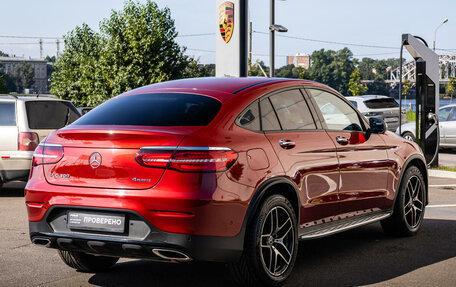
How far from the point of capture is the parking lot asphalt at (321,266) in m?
5.37

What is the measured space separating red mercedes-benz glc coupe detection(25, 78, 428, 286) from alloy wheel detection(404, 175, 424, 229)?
159 centimetres

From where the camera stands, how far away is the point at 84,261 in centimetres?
561

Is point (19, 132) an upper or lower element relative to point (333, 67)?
lower

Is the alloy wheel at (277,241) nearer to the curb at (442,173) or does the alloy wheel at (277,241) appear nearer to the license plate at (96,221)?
the license plate at (96,221)

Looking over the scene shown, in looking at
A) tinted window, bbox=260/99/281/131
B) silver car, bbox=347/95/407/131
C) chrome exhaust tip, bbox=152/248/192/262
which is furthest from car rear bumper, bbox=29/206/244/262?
silver car, bbox=347/95/407/131

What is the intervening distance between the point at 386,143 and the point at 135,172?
316 cm

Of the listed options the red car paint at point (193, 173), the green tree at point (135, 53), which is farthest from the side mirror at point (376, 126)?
the green tree at point (135, 53)

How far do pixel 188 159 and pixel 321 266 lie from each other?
1.98 m

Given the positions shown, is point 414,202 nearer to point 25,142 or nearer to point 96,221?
point 96,221

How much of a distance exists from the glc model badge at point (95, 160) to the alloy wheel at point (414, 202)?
3759mm

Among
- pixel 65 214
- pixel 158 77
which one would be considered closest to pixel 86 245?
pixel 65 214

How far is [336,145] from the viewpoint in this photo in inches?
237

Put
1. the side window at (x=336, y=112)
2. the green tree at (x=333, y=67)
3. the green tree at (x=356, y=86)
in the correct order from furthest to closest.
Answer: the green tree at (x=333, y=67) → the green tree at (x=356, y=86) → the side window at (x=336, y=112)

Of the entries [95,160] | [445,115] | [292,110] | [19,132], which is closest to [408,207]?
[292,110]
